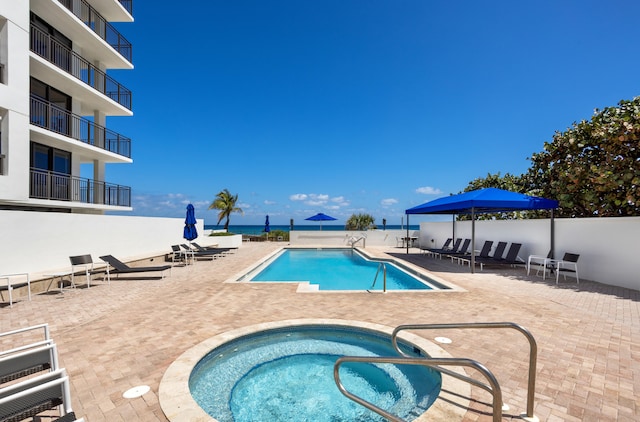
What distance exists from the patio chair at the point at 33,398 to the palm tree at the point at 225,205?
3179 cm

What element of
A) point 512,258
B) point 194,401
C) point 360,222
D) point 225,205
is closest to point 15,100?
point 194,401

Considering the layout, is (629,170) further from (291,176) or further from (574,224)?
(291,176)

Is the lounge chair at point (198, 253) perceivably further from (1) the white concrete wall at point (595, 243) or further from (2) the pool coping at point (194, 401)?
(1) the white concrete wall at point (595, 243)

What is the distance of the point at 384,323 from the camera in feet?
17.9

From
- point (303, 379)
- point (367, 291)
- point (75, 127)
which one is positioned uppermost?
point (75, 127)

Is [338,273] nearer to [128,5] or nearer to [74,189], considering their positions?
[74,189]

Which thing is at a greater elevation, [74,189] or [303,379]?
[74,189]

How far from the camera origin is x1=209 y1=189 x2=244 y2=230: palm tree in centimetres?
3300

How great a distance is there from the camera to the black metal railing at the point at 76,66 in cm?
1238

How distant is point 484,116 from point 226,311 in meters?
26.8

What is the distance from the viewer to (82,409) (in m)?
2.88

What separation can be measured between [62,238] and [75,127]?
6999mm

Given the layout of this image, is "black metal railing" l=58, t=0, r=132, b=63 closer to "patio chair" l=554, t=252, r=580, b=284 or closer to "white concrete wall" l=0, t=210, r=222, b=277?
"white concrete wall" l=0, t=210, r=222, b=277

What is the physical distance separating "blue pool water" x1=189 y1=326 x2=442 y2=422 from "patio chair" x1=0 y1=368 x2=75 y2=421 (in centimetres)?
156
